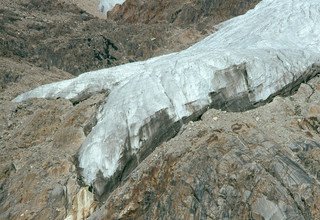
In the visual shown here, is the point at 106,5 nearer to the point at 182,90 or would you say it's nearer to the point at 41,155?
the point at 41,155

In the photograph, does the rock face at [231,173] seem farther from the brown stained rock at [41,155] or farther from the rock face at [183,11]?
the rock face at [183,11]

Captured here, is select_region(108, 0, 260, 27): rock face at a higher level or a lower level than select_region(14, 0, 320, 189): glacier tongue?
lower

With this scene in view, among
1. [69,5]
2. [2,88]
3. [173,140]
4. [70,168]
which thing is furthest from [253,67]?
[69,5]

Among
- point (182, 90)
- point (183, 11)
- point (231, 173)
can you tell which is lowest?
point (183, 11)

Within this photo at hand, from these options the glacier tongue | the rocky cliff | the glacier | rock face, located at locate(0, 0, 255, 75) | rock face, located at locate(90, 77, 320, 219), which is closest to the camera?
rock face, located at locate(90, 77, 320, 219)

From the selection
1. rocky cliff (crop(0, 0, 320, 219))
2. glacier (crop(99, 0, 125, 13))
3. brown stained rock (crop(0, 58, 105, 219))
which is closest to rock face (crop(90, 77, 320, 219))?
rocky cliff (crop(0, 0, 320, 219))

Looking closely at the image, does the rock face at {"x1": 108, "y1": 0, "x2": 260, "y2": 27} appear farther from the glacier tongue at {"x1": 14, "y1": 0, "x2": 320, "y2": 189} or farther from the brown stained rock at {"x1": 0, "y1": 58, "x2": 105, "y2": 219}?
the glacier tongue at {"x1": 14, "y1": 0, "x2": 320, "y2": 189}

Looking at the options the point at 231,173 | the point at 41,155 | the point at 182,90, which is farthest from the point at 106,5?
the point at 231,173

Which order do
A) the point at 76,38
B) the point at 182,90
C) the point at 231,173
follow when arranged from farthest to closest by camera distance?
1. the point at 76,38
2. the point at 182,90
3. the point at 231,173
